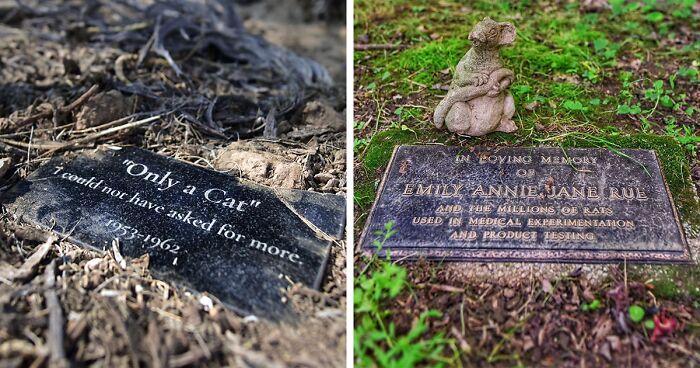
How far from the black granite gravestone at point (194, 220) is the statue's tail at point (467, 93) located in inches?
36.0

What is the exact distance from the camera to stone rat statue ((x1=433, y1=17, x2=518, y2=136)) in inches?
135

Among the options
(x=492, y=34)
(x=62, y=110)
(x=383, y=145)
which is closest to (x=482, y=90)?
(x=492, y=34)

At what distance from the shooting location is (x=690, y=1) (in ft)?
17.3

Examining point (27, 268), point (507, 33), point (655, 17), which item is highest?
point (507, 33)

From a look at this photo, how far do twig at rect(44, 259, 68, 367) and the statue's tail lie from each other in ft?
7.74

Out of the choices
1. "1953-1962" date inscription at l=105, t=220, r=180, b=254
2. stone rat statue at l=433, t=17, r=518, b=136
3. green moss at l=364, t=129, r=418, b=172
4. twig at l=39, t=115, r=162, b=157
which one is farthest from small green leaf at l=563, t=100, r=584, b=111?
twig at l=39, t=115, r=162, b=157

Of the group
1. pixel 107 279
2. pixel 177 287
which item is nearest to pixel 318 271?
pixel 177 287

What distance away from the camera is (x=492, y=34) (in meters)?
3.39

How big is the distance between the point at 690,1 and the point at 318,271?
454 cm

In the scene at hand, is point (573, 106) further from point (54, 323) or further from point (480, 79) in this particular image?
point (54, 323)

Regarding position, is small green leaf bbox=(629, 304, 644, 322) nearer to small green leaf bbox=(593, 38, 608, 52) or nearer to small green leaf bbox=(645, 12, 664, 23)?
small green leaf bbox=(593, 38, 608, 52)

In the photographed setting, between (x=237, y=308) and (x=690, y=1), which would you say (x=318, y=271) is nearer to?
(x=237, y=308)

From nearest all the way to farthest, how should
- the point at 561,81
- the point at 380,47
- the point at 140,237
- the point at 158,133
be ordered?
the point at 140,237, the point at 158,133, the point at 561,81, the point at 380,47

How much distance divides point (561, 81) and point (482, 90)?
1.19 m
